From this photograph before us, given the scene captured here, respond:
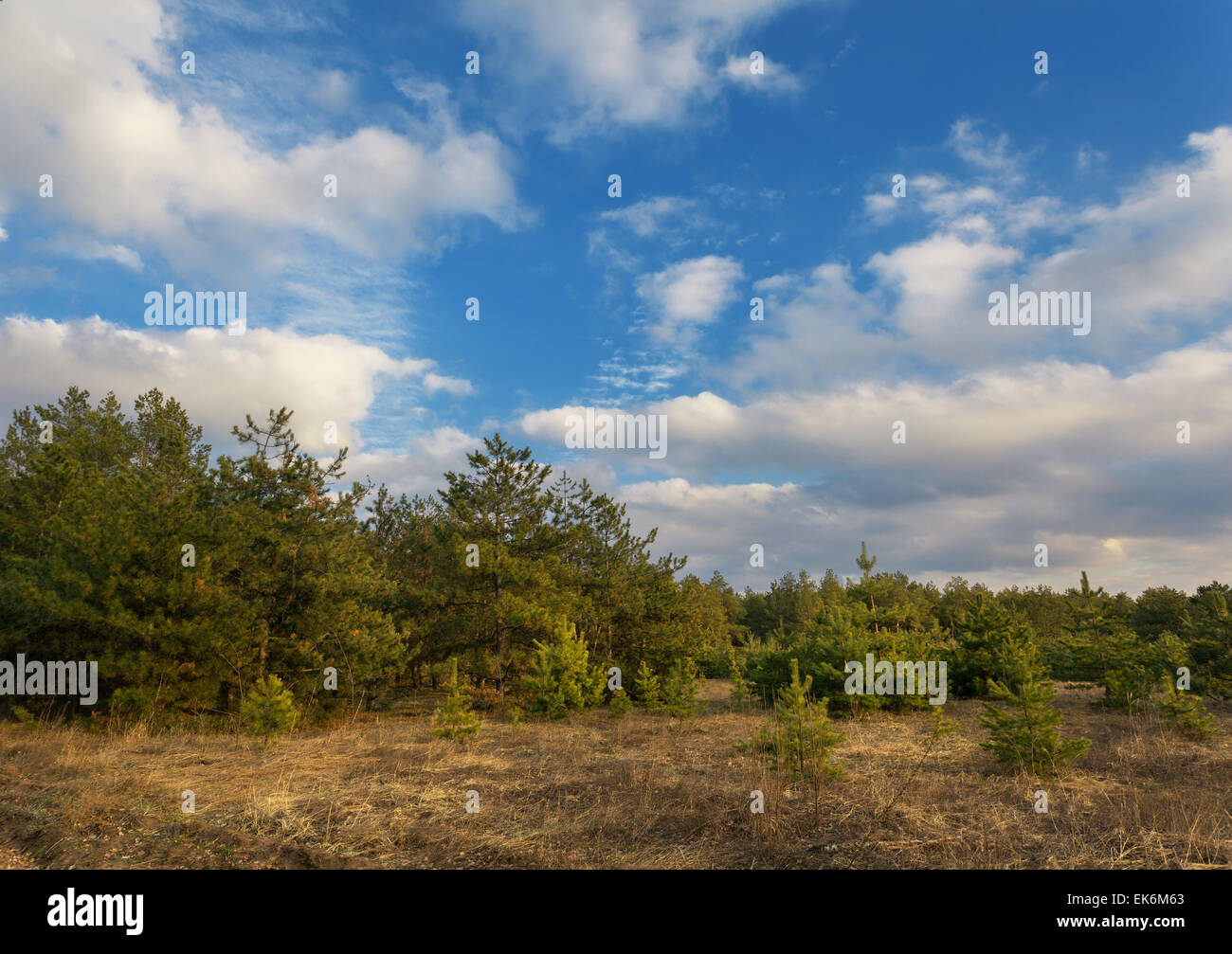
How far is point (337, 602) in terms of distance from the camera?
747 inches

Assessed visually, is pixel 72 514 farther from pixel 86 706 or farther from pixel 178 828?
pixel 178 828

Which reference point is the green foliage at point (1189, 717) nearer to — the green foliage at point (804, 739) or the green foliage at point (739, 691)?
the green foliage at point (804, 739)

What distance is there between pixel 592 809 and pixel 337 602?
44.8 ft

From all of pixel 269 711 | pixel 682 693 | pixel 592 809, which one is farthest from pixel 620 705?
pixel 592 809

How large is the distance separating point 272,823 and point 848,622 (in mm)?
14916

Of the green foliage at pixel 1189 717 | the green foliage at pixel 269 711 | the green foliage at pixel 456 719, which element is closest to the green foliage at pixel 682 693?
the green foliage at pixel 456 719

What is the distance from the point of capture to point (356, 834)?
7.08 m

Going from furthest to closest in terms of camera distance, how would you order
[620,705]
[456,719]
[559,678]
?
[620,705] → [559,678] → [456,719]

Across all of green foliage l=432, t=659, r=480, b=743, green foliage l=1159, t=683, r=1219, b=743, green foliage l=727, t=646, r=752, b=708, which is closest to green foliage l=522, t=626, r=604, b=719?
green foliage l=432, t=659, r=480, b=743

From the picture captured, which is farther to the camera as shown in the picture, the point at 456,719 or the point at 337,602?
the point at 337,602

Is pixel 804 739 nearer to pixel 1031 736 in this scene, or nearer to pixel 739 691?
pixel 1031 736

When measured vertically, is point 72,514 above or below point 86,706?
above
